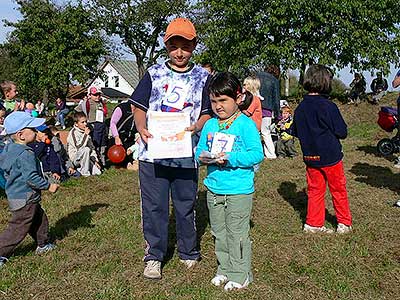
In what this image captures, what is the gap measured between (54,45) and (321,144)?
31242 millimetres

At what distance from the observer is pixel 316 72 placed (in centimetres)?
490

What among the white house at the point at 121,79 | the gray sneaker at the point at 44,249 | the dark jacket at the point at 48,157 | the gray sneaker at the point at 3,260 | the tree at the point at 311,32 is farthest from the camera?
the white house at the point at 121,79

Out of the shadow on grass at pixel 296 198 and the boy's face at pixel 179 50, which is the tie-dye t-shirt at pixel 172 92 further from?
the shadow on grass at pixel 296 198

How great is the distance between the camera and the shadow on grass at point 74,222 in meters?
5.33

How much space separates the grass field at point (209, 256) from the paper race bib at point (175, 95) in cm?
151

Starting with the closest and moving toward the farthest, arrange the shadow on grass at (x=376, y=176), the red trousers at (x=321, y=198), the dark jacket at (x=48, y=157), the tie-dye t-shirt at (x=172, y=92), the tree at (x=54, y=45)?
the tie-dye t-shirt at (x=172, y=92) < the red trousers at (x=321, y=198) < the shadow on grass at (x=376, y=176) < the dark jacket at (x=48, y=157) < the tree at (x=54, y=45)

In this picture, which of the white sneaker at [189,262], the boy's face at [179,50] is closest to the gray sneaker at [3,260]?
the white sneaker at [189,262]

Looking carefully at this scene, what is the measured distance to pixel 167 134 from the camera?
3578mm

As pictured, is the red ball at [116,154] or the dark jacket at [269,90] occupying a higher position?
the dark jacket at [269,90]

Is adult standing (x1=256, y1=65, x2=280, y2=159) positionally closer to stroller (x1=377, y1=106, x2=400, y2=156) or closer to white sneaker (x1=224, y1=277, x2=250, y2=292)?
stroller (x1=377, y1=106, x2=400, y2=156)

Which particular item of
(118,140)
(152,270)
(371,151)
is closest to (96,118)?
(118,140)

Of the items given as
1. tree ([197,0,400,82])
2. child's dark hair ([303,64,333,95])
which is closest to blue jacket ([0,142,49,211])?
child's dark hair ([303,64,333,95])

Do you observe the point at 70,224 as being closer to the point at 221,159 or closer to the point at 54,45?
the point at 221,159

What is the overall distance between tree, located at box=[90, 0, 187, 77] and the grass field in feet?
115
